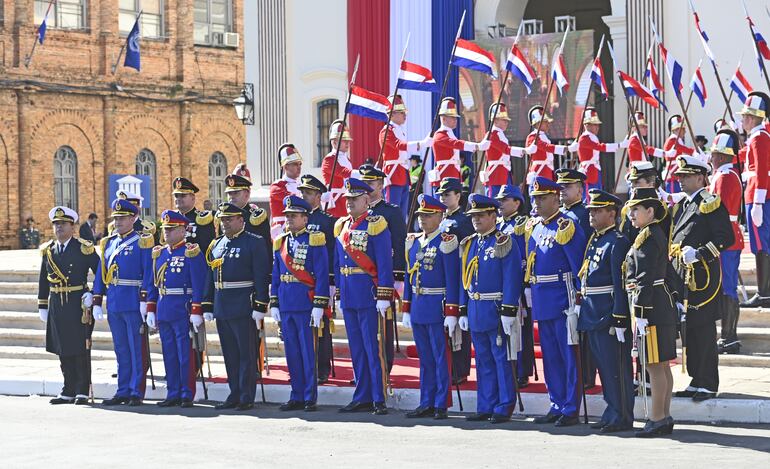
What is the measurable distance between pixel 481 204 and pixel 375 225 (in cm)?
123

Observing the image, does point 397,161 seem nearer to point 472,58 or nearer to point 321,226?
point 472,58

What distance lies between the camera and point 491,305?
11.4 metres

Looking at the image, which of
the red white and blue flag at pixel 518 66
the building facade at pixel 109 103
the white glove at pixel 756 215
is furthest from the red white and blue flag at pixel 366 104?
the building facade at pixel 109 103

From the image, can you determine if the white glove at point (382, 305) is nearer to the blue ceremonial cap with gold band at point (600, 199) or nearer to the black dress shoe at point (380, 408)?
the black dress shoe at point (380, 408)

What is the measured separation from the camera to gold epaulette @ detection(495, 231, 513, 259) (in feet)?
37.2

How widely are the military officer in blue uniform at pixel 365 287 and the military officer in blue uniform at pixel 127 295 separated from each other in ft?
6.99

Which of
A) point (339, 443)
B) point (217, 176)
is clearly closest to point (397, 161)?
point (339, 443)

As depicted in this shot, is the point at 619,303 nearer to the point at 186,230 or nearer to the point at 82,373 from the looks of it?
the point at 186,230

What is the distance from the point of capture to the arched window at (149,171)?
132 ft

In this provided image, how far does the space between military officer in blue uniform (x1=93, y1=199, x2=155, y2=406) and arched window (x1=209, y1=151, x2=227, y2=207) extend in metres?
28.4

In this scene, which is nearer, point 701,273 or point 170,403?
point 701,273

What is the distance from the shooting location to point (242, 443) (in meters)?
10.6

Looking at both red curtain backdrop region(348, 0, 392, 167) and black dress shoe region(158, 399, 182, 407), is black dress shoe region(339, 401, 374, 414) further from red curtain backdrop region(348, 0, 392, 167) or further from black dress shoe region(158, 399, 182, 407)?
red curtain backdrop region(348, 0, 392, 167)

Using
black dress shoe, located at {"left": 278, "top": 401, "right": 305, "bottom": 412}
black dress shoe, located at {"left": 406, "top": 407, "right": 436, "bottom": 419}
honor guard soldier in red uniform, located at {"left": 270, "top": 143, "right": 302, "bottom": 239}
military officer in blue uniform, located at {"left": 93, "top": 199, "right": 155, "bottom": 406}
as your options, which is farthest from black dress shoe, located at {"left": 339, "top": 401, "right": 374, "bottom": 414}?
honor guard soldier in red uniform, located at {"left": 270, "top": 143, "right": 302, "bottom": 239}
